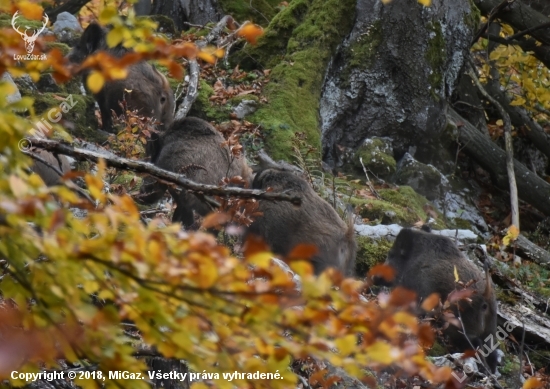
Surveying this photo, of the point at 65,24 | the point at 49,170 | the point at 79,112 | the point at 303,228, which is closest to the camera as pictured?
the point at 303,228

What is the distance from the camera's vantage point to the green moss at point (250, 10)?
15000 millimetres

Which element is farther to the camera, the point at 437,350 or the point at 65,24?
the point at 65,24

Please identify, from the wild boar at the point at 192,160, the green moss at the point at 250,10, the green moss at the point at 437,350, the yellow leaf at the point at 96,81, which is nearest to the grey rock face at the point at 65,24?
the green moss at the point at 250,10

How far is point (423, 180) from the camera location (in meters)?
13.0

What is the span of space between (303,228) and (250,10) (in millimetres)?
8499

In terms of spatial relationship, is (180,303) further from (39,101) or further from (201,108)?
(201,108)

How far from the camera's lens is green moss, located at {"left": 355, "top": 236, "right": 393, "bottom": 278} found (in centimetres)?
931

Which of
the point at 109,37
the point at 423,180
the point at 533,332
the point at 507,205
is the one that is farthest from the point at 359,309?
the point at 507,205

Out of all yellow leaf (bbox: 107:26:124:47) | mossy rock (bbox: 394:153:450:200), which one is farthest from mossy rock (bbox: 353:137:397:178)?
yellow leaf (bbox: 107:26:124:47)

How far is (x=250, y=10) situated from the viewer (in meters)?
15.2

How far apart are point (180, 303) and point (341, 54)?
11.5 m

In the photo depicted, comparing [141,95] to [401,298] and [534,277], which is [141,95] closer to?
[534,277]

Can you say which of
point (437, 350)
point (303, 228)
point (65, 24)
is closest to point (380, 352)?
point (303, 228)

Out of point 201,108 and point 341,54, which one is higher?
point 341,54
